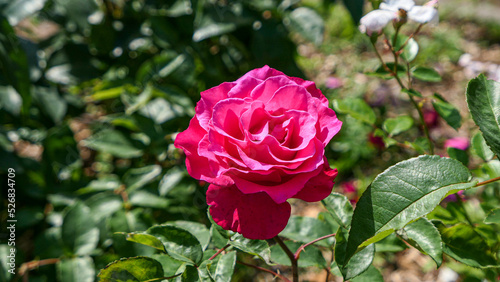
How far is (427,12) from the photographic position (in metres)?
0.57

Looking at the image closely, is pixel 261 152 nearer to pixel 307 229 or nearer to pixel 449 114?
pixel 307 229

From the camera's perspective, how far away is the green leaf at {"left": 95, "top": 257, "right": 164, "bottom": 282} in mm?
497

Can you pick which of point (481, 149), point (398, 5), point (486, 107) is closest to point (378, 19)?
point (398, 5)

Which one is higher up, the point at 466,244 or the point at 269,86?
the point at 269,86

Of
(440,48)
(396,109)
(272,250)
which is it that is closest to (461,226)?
(272,250)

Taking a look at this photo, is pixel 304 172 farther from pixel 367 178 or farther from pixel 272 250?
pixel 367 178

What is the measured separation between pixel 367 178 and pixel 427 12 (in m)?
1.34

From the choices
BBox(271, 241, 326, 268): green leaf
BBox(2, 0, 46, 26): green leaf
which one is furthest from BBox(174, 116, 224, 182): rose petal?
BBox(2, 0, 46, 26): green leaf

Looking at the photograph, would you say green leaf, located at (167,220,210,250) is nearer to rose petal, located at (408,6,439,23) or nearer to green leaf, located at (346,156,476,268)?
green leaf, located at (346,156,476,268)

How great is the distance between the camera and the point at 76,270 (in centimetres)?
82

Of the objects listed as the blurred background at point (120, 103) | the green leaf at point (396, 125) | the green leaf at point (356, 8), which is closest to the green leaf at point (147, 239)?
the blurred background at point (120, 103)

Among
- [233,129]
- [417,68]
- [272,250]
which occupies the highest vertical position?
[233,129]

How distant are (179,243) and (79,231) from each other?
0.43 m

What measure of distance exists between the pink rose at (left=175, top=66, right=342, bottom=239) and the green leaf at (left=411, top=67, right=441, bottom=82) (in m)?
0.34
